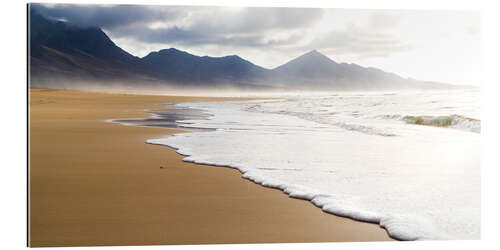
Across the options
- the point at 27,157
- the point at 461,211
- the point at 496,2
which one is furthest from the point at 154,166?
the point at 496,2

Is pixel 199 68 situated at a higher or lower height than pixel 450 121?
higher

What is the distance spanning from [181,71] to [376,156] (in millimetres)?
2136

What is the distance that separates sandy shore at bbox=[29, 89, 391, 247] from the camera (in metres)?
3.27

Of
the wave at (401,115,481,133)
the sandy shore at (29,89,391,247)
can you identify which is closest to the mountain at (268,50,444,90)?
the wave at (401,115,481,133)

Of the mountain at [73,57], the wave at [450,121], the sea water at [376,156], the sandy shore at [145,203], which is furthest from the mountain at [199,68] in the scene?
the wave at [450,121]

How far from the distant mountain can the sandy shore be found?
0.36 metres

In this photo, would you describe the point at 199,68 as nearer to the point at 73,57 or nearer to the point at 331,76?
the point at 73,57

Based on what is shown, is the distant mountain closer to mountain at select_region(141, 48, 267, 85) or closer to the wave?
mountain at select_region(141, 48, 267, 85)

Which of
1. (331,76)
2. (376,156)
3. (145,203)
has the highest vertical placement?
(331,76)

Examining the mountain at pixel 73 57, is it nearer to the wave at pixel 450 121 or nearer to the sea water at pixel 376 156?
the sea water at pixel 376 156

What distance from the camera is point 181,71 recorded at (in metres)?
5.06

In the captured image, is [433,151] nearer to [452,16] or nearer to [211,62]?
[452,16]

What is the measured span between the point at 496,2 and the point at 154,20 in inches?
128

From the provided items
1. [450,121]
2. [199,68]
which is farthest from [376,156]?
[199,68]
